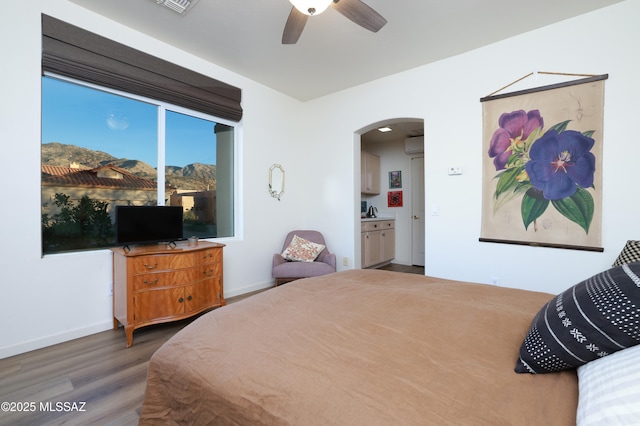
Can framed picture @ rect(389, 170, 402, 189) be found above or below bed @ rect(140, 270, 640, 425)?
above

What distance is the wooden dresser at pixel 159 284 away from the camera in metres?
2.29

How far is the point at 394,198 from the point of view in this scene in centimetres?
585

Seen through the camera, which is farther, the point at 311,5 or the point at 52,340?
the point at 52,340

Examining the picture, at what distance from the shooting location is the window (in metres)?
2.39

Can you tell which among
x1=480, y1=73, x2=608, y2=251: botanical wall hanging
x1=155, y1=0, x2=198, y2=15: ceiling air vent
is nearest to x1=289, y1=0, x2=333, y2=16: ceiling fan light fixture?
x1=155, y1=0, x2=198, y2=15: ceiling air vent

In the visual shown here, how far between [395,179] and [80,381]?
17.7 feet

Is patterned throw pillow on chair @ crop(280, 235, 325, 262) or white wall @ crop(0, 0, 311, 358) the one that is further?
patterned throw pillow on chair @ crop(280, 235, 325, 262)

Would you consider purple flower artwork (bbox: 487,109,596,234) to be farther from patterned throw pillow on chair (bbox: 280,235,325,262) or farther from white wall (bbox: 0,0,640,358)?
patterned throw pillow on chair (bbox: 280,235,325,262)

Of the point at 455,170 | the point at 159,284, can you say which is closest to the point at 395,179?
the point at 455,170

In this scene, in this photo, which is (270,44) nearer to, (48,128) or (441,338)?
(48,128)

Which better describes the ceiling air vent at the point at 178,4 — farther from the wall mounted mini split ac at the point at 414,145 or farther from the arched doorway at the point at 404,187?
the wall mounted mini split ac at the point at 414,145

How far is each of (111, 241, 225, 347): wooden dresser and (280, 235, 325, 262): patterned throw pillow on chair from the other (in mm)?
1209

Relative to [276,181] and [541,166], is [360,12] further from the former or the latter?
[276,181]

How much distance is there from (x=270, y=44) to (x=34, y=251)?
2.76 meters
